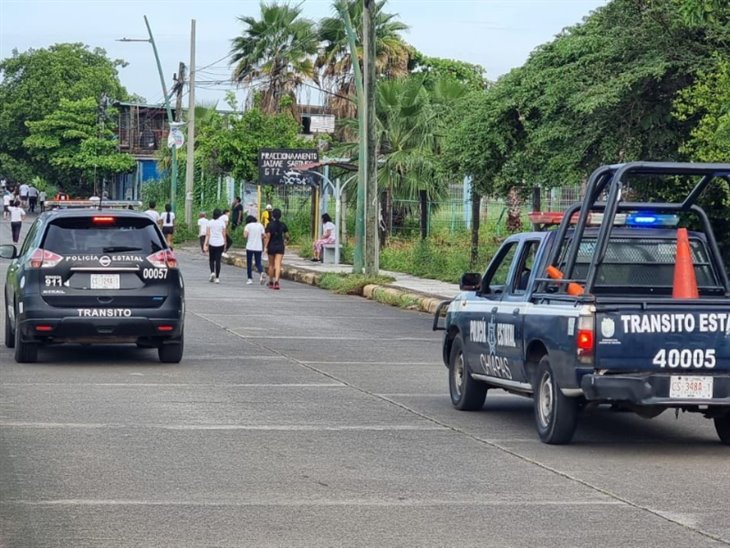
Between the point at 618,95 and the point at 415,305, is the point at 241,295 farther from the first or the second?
the point at 618,95

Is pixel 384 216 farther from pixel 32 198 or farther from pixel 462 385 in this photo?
pixel 32 198

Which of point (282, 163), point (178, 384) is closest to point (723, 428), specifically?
point (178, 384)

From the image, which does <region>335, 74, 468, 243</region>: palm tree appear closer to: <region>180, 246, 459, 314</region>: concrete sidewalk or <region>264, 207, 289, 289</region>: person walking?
<region>180, 246, 459, 314</region>: concrete sidewalk

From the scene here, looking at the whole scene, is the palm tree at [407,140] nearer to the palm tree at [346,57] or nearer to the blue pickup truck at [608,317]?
the palm tree at [346,57]

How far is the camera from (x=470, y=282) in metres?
13.2

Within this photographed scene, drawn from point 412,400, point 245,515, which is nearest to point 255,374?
point 412,400

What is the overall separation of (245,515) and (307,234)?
143 ft

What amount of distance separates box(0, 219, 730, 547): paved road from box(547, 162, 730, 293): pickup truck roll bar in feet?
4.79

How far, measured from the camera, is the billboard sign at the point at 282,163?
46.6 metres

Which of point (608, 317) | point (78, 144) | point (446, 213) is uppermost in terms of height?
point (78, 144)

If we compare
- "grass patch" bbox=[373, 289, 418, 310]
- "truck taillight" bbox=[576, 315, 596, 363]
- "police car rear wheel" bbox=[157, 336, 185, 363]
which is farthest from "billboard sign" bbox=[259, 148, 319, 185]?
"truck taillight" bbox=[576, 315, 596, 363]

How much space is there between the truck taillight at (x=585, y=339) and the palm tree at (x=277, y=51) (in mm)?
49790

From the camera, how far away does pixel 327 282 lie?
115 ft

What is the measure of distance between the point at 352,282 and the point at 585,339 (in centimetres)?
2263
